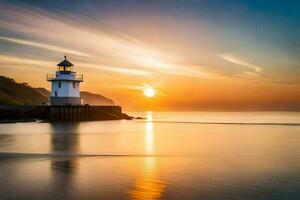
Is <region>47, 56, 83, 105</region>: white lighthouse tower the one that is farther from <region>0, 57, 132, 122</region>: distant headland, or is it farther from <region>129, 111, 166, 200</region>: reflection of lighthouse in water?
<region>129, 111, 166, 200</region>: reflection of lighthouse in water

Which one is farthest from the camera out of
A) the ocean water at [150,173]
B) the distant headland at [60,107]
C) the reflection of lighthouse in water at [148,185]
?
the distant headland at [60,107]

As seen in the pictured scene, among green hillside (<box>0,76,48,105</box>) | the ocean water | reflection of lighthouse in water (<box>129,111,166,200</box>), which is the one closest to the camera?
reflection of lighthouse in water (<box>129,111,166,200</box>)

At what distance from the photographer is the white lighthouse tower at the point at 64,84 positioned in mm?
49938

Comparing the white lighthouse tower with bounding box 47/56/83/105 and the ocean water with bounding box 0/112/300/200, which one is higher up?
the white lighthouse tower with bounding box 47/56/83/105

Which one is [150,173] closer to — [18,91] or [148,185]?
[148,185]

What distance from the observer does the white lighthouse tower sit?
4994 cm

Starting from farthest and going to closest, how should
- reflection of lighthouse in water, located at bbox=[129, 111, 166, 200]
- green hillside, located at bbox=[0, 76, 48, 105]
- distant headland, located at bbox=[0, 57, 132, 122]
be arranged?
green hillside, located at bbox=[0, 76, 48, 105] → distant headland, located at bbox=[0, 57, 132, 122] → reflection of lighthouse in water, located at bbox=[129, 111, 166, 200]

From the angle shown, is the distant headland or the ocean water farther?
the distant headland

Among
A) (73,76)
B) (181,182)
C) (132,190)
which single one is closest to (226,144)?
(181,182)

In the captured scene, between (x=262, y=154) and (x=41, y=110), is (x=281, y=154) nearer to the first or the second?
(x=262, y=154)

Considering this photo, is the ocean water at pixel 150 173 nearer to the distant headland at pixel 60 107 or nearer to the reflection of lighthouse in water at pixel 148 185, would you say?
the reflection of lighthouse in water at pixel 148 185

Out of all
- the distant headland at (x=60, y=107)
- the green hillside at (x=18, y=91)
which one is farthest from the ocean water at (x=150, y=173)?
the green hillside at (x=18, y=91)

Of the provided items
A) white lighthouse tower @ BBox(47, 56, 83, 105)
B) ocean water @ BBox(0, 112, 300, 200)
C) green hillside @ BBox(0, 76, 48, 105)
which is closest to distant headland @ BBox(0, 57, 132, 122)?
white lighthouse tower @ BBox(47, 56, 83, 105)

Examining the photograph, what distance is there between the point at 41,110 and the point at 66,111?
3.74 metres
